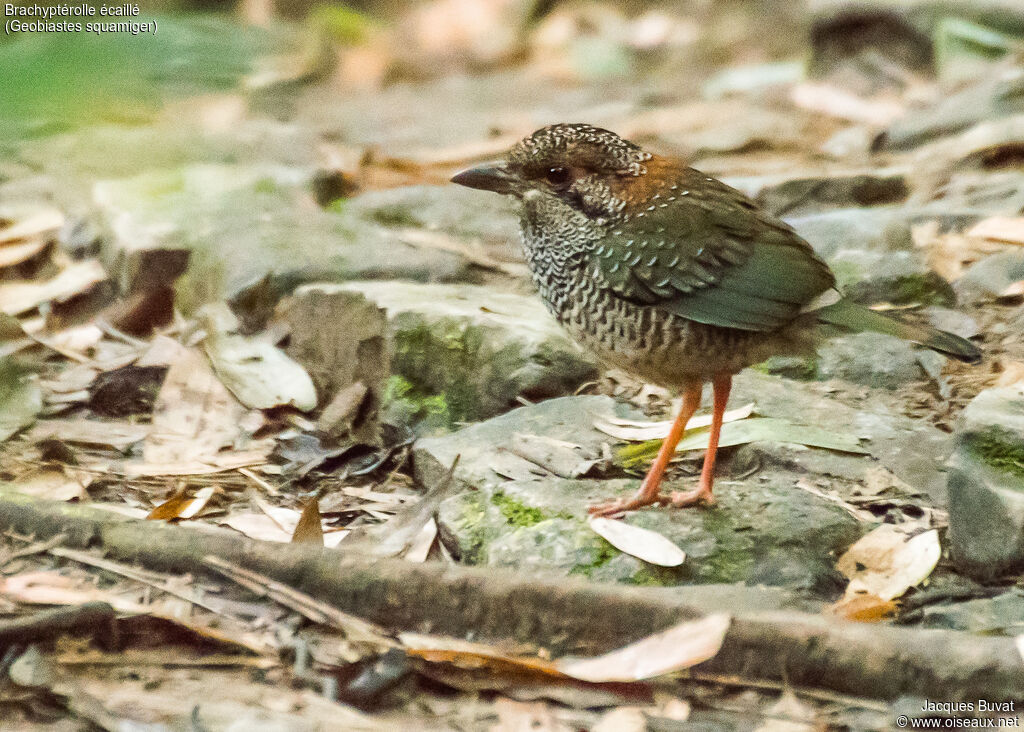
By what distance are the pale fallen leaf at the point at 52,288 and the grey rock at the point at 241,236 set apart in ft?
0.37

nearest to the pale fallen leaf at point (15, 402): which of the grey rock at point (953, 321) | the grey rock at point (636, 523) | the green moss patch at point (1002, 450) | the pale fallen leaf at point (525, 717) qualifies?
the grey rock at point (636, 523)

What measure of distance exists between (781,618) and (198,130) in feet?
5.35

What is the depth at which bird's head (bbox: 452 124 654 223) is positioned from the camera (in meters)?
3.36

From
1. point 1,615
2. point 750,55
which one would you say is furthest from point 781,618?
point 750,55

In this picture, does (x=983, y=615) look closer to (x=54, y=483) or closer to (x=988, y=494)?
(x=988, y=494)

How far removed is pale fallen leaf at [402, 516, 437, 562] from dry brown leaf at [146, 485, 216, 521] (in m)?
0.71

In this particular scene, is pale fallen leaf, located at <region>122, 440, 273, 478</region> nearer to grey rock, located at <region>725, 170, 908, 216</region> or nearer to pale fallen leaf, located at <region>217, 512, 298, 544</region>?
pale fallen leaf, located at <region>217, 512, 298, 544</region>

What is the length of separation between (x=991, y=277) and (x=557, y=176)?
213 cm

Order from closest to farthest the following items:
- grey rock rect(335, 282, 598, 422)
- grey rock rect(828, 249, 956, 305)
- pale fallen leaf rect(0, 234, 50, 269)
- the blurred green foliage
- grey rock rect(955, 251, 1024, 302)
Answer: the blurred green foliage < grey rock rect(335, 282, 598, 422) < grey rock rect(828, 249, 956, 305) < grey rock rect(955, 251, 1024, 302) < pale fallen leaf rect(0, 234, 50, 269)

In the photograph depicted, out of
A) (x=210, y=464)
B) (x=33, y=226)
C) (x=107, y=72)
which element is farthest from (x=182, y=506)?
(x=33, y=226)

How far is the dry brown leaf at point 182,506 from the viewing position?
128 inches

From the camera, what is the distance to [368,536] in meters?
3.22

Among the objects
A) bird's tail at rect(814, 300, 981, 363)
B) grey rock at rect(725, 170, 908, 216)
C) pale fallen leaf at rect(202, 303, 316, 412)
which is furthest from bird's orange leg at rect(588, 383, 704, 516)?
grey rock at rect(725, 170, 908, 216)

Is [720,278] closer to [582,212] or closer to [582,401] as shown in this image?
[582,212]
